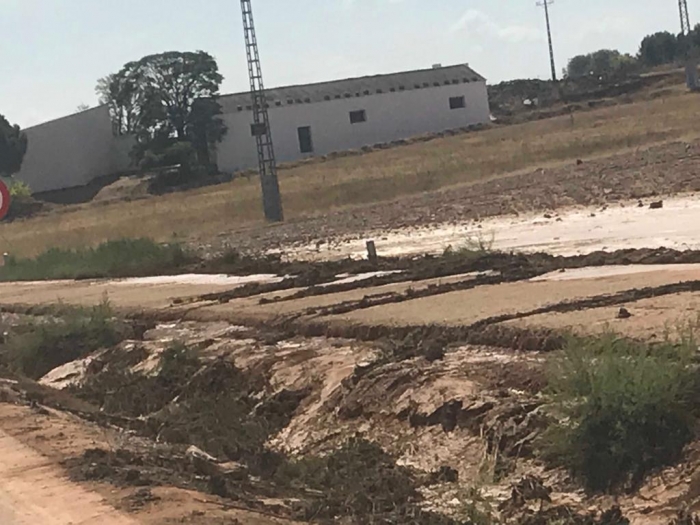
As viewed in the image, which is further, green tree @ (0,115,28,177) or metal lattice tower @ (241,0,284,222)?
green tree @ (0,115,28,177)

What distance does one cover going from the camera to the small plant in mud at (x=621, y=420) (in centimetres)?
916

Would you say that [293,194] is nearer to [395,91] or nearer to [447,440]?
[395,91]

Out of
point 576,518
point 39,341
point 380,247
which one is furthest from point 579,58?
point 576,518

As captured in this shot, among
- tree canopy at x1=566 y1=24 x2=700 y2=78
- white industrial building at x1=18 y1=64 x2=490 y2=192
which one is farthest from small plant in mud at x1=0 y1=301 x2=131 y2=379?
tree canopy at x1=566 y1=24 x2=700 y2=78

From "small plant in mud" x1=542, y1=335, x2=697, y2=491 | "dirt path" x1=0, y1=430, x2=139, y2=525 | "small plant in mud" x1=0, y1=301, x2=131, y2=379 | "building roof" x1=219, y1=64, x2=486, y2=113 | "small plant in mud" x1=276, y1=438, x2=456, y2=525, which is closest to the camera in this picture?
"small plant in mud" x1=542, y1=335, x2=697, y2=491

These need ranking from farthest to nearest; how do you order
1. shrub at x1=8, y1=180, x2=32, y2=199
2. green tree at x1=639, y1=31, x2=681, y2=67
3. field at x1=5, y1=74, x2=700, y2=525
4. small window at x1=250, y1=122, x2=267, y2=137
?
green tree at x1=639, y1=31, x2=681, y2=67
shrub at x1=8, y1=180, x2=32, y2=199
small window at x1=250, y1=122, x2=267, y2=137
field at x1=5, y1=74, x2=700, y2=525

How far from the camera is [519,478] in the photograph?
9.94 metres

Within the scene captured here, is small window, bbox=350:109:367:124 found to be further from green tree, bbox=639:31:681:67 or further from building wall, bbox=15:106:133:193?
green tree, bbox=639:31:681:67

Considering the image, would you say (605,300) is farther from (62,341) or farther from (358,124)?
(358,124)

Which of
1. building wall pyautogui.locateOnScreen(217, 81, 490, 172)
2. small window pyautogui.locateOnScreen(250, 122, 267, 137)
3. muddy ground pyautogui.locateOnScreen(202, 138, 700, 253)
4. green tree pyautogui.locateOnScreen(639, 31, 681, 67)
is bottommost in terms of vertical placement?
muddy ground pyautogui.locateOnScreen(202, 138, 700, 253)

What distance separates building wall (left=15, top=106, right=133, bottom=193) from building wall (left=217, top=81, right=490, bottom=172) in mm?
9966

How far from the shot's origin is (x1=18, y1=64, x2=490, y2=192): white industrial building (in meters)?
98.0

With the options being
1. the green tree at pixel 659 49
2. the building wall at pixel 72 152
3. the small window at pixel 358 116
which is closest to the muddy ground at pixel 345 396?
the small window at pixel 358 116

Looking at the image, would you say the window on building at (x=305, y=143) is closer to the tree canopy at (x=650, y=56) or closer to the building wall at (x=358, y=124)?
the building wall at (x=358, y=124)
